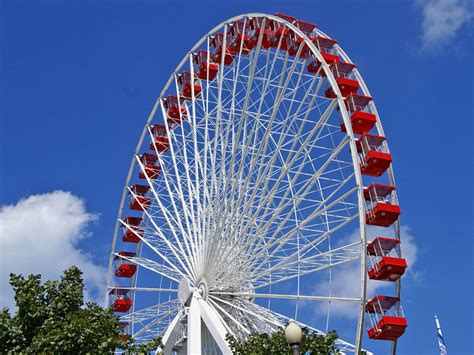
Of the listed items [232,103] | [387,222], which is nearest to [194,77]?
[232,103]

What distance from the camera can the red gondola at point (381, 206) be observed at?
24406 mm

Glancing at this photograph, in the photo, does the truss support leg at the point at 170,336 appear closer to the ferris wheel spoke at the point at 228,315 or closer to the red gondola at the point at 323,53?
the ferris wheel spoke at the point at 228,315

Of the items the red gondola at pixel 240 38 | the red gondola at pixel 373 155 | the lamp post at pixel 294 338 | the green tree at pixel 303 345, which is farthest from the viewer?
the red gondola at pixel 240 38

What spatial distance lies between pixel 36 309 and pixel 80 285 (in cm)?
139

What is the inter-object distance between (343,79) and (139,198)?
1252 cm

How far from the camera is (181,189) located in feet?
101

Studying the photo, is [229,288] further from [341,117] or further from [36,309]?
[36,309]

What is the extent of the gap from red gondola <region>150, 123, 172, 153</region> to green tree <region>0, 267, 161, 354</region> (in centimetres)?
1497

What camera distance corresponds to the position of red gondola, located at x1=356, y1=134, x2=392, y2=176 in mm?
25625

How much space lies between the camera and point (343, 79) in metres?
27.1

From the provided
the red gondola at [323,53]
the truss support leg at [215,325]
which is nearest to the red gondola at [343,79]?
the red gondola at [323,53]

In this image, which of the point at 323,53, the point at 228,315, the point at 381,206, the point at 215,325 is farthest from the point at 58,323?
the point at 323,53

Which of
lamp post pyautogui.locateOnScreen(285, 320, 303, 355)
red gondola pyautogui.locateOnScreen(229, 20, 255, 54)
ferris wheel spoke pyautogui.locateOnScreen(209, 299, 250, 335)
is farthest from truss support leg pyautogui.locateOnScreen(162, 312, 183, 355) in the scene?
lamp post pyautogui.locateOnScreen(285, 320, 303, 355)

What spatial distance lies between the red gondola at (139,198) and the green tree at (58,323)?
14.7 metres
